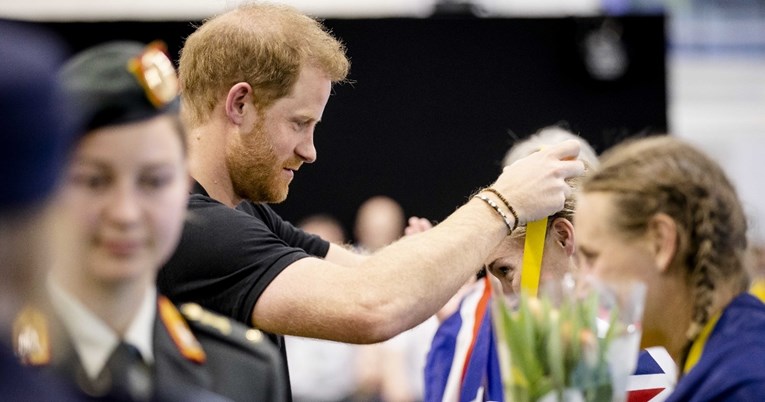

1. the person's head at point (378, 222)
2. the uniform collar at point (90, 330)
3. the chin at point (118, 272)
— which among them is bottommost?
the person's head at point (378, 222)

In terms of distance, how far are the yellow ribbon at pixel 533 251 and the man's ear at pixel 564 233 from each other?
149 millimetres

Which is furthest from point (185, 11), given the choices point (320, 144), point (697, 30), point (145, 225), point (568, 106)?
point (145, 225)

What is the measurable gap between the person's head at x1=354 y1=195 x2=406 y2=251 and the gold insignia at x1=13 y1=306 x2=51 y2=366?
5011mm

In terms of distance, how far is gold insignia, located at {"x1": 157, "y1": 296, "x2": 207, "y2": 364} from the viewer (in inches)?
48.0

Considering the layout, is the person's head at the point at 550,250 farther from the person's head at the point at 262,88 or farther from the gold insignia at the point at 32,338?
the gold insignia at the point at 32,338

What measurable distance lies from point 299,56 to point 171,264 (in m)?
0.51

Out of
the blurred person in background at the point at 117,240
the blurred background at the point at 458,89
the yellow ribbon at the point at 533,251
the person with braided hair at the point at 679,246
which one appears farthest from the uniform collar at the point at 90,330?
the blurred background at the point at 458,89

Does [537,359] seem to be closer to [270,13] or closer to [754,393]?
[754,393]

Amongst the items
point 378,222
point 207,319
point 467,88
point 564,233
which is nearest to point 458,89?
point 467,88

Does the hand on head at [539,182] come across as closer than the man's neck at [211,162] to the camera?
Yes

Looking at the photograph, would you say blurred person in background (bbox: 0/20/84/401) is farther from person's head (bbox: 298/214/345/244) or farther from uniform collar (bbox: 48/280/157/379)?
person's head (bbox: 298/214/345/244)

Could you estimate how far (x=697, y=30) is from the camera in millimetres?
13727

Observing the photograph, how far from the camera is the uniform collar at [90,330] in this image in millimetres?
1064

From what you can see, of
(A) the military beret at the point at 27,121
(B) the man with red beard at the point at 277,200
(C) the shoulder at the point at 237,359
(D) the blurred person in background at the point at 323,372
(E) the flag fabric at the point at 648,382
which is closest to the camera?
(A) the military beret at the point at 27,121
